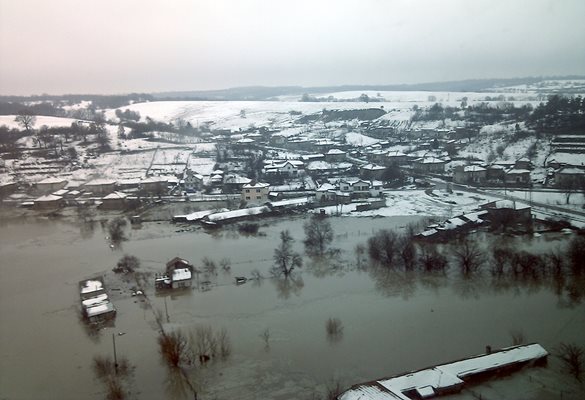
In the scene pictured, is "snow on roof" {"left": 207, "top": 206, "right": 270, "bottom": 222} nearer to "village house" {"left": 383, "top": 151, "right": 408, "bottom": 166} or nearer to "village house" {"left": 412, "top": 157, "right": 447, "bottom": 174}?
"village house" {"left": 412, "top": 157, "right": 447, "bottom": 174}

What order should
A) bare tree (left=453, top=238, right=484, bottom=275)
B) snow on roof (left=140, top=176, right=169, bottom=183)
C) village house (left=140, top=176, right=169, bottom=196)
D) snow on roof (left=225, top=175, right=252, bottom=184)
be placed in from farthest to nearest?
snow on roof (left=140, top=176, right=169, bottom=183)
snow on roof (left=225, top=175, right=252, bottom=184)
village house (left=140, top=176, right=169, bottom=196)
bare tree (left=453, top=238, right=484, bottom=275)

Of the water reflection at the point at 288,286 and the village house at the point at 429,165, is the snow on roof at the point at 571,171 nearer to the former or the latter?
the village house at the point at 429,165

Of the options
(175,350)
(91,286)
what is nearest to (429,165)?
(91,286)

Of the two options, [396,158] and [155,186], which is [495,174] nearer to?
[396,158]

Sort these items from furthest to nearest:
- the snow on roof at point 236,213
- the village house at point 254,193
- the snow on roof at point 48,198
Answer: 1. the village house at point 254,193
2. the snow on roof at point 48,198
3. the snow on roof at point 236,213

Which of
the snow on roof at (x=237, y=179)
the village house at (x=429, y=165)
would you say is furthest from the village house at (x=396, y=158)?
the snow on roof at (x=237, y=179)

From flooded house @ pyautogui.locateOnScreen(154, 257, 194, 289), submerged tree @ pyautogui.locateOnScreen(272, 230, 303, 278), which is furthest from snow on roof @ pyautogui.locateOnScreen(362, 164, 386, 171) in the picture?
flooded house @ pyautogui.locateOnScreen(154, 257, 194, 289)
